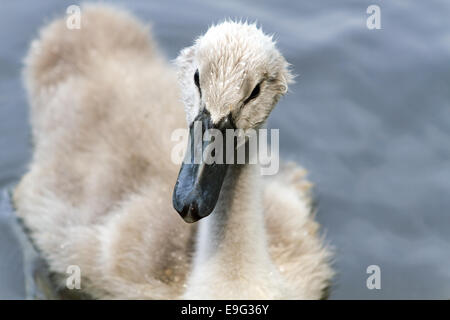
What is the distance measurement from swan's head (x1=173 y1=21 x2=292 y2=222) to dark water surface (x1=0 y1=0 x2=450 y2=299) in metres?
1.64

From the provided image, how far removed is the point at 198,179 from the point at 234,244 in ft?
2.07

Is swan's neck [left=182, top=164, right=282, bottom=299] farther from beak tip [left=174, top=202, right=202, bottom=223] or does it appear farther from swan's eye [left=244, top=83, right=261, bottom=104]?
beak tip [left=174, top=202, right=202, bottom=223]

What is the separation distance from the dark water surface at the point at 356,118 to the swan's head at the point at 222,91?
164cm

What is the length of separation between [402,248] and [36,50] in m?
2.90

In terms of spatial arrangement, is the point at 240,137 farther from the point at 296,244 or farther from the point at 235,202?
the point at 296,244

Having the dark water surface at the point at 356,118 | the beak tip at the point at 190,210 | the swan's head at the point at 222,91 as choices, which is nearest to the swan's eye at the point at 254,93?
the swan's head at the point at 222,91

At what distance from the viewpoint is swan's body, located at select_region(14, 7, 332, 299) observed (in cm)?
411

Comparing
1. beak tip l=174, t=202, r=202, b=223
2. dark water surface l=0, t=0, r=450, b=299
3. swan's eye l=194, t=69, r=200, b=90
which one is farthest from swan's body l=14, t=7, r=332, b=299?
beak tip l=174, t=202, r=202, b=223

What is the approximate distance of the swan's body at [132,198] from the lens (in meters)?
4.11

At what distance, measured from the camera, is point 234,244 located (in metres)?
4.09

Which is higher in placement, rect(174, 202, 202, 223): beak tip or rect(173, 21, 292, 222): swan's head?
rect(173, 21, 292, 222): swan's head

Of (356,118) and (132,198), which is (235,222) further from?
(356,118)
